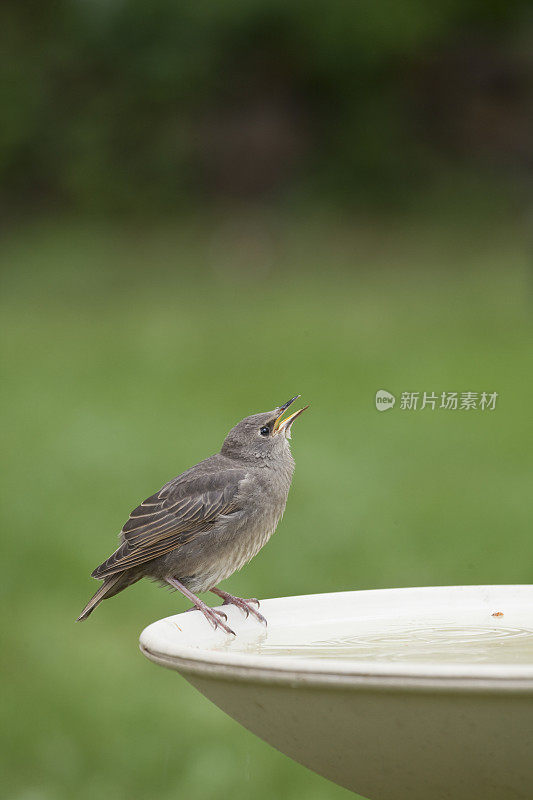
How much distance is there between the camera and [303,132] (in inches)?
571

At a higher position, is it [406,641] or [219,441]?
[406,641]

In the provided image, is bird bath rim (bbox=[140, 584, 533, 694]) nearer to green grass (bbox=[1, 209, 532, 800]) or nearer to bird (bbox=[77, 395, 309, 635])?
bird (bbox=[77, 395, 309, 635])

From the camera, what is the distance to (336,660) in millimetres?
1383

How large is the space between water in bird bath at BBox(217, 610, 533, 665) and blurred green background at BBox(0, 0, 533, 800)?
1.39 meters

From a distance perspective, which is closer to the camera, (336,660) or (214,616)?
(336,660)

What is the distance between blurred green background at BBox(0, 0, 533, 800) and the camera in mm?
3736

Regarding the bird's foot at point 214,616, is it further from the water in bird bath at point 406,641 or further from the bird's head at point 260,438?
the bird's head at point 260,438

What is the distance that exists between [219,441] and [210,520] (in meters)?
3.71

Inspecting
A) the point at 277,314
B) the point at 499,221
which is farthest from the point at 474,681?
the point at 499,221

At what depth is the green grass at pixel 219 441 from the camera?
10.9ft

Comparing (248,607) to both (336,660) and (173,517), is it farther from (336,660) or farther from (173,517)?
(336,660)

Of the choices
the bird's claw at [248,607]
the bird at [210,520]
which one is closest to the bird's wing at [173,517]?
the bird at [210,520]

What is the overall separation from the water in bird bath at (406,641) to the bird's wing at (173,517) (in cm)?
24

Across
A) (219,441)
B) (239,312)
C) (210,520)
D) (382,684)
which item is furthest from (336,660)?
(239,312)
